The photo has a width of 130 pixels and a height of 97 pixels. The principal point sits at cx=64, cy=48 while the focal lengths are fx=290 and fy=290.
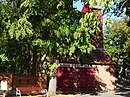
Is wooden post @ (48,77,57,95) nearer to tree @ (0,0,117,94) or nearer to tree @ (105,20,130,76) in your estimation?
tree @ (0,0,117,94)

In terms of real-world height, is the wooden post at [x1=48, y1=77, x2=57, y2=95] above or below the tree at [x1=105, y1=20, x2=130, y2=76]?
below

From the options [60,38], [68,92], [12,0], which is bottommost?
[68,92]

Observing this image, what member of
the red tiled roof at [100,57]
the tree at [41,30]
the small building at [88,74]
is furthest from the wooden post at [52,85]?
the red tiled roof at [100,57]

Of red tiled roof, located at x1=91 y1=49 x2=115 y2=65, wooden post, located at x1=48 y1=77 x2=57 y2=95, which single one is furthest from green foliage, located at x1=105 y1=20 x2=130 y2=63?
wooden post, located at x1=48 y1=77 x2=57 y2=95

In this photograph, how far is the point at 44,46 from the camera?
69.1 feet

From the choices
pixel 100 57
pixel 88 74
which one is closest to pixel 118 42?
pixel 100 57

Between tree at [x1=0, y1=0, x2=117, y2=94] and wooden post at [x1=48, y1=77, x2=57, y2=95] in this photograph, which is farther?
wooden post at [x1=48, y1=77, x2=57, y2=95]

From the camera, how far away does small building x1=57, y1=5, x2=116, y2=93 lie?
2765 centimetres

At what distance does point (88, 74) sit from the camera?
29594mm

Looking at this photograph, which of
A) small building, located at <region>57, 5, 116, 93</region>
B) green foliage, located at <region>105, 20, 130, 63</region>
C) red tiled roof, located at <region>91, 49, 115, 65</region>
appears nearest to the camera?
small building, located at <region>57, 5, 116, 93</region>

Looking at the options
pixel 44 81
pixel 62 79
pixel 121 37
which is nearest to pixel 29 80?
pixel 44 81

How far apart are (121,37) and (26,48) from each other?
15.0 meters

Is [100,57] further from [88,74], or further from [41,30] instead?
[41,30]

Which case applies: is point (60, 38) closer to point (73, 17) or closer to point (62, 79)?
point (73, 17)
